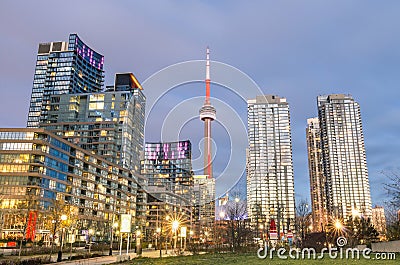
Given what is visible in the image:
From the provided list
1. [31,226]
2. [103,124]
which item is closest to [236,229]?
[31,226]

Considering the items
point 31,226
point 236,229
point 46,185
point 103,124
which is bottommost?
point 31,226

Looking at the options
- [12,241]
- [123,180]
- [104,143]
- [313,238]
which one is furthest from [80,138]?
[313,238]

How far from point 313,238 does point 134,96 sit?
151329mm

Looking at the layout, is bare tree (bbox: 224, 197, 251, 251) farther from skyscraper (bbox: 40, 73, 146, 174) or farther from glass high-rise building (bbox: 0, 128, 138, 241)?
skyscraper (bbox: 40, 73, 146, 174)

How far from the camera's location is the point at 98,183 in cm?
12288

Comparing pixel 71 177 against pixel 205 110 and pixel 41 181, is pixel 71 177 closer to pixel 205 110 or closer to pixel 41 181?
pixel 41 181

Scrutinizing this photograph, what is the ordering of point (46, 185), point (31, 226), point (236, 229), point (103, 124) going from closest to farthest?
1. point (236, 229)
2. point (31, 226)
3. point (46, 185)
4. point (103, 124)

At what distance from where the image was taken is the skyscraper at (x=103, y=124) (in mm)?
162625

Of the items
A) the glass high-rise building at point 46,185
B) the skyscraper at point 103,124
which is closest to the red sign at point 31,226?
the glass high-rise building at point 46,185

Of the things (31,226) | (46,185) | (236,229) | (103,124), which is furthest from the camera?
(103,124)

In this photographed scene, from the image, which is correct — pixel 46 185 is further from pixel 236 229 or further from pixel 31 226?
pixel 236 229

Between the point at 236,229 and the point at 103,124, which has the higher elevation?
the point at 103,124

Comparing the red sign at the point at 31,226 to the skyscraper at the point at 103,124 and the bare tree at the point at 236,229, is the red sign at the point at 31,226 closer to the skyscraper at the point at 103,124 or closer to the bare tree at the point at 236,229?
the bare tree at the point at 236,229

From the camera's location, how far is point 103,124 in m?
166
